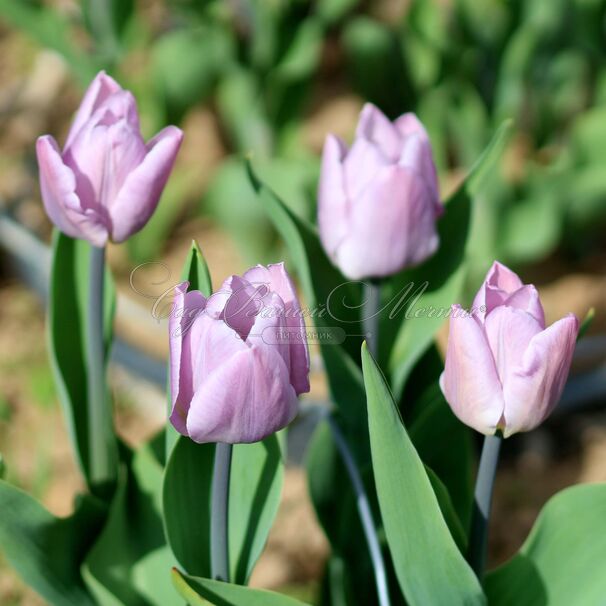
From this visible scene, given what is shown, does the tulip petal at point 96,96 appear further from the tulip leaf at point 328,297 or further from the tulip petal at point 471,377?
the tulip petal at point 471,377

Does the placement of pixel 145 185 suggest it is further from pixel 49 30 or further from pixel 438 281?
pixel 49 30

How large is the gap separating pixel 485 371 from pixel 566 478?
100 centimetres

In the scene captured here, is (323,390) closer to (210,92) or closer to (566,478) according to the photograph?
(566,478)

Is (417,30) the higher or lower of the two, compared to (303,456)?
higher

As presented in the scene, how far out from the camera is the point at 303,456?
1.40 m

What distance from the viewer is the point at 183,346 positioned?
50 cm

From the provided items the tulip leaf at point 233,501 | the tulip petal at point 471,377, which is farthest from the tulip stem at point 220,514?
the tulip petal at point 471,377

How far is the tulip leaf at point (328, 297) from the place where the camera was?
2.31 feet

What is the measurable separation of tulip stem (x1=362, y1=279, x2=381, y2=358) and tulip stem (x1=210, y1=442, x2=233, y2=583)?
19 centimetres

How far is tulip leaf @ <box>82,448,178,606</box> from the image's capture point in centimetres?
69

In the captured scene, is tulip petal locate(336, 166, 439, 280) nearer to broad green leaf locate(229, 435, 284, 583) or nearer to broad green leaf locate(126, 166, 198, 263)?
broad green leaf locate(229, 435, 284, 583)

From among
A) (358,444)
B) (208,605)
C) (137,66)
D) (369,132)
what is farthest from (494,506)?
(137,66)

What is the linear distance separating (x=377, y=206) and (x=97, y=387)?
0.23 metres

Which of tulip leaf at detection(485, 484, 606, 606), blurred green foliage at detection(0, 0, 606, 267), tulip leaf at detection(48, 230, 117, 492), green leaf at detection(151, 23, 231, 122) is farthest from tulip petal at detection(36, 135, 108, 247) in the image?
green leaf at detection(151, 23, 231, 122)
